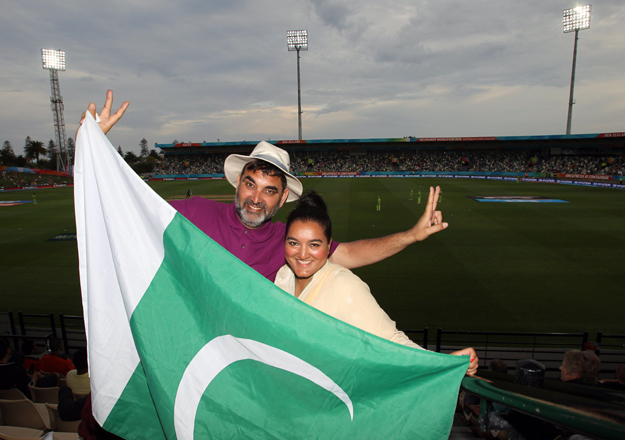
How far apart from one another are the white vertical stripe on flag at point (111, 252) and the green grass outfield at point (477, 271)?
7.36 meters

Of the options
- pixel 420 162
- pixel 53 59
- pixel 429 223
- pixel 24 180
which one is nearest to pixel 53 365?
pixel 429 223

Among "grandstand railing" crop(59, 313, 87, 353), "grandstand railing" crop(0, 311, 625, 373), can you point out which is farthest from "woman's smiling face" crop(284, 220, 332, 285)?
"grandstand railing" crop(59, 313, 87, 353)

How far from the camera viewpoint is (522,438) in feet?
3.75

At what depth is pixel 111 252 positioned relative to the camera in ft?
6.31

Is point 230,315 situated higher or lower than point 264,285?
lower

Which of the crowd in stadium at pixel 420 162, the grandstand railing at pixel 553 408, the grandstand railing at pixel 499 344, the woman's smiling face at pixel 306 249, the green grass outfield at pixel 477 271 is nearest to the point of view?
the grandstand railing at pixel 553 408

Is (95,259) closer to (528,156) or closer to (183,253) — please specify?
(183,253)

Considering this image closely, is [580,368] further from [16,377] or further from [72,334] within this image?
[72,334]

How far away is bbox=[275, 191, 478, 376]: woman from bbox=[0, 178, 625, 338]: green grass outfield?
6.69 meters

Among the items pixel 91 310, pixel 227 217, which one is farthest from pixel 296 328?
pixel 227 217

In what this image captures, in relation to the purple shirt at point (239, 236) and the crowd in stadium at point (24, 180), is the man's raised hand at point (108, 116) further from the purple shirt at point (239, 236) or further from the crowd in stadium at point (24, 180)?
the crowd in stadium at point (24, 180)

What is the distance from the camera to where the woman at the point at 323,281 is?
181 centimetres

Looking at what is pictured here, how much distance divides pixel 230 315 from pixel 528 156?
248ft

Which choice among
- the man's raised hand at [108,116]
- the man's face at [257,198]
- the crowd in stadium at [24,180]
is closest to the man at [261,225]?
the man's face at [257,198]
